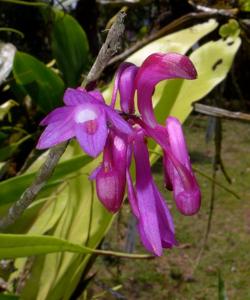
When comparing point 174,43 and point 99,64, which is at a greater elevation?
point 99,64

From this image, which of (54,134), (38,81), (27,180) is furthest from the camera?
(38,81)

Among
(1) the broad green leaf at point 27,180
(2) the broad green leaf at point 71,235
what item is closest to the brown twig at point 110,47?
(1) the broad green leaf at point 27,180

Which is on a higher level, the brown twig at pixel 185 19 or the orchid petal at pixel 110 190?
the orchid petal at pixel 110 190

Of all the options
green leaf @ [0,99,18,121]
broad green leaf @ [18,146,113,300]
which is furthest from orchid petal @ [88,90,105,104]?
green leaf @ [0,99,18,121]

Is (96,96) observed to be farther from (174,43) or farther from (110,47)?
(174,43)

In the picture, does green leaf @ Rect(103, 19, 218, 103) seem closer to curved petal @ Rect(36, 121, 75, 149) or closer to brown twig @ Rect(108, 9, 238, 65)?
brown twig @ Rect(108, 9, 238, 65)

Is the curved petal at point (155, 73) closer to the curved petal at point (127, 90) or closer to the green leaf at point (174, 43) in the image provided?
the curved petal at point (127, 90)

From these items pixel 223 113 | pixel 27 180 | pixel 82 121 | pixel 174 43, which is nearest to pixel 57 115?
pixel 82 121
